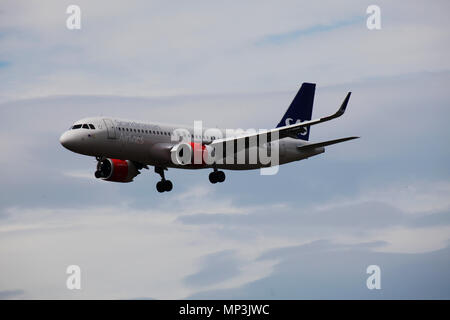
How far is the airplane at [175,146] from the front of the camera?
83750 millimetres

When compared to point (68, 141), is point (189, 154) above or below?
below

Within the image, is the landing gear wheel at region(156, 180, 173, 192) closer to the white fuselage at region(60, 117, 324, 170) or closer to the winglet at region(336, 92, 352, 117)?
the white fuselage at region(60, 117, 324, 170)

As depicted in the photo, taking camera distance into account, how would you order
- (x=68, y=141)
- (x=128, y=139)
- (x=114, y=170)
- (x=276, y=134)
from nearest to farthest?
1. (x=68, y=141)
2. (x=128, y=139)
3. (x=276, y=134)
4. (x=114, y=170)

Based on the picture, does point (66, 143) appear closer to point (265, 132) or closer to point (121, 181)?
point (121, 181)

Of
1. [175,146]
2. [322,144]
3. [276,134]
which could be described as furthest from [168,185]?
[322,144]

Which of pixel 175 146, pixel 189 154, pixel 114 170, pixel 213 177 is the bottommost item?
pixel 213 177

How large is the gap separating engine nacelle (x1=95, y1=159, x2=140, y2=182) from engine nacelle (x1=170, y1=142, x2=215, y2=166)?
6687mm

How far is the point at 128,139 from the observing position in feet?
278

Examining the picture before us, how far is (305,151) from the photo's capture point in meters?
95.8

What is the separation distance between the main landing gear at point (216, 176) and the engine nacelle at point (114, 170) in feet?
24.4

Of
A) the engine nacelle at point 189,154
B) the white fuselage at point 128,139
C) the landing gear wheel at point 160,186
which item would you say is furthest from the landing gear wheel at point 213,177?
the landing gear wheel at point 160,186

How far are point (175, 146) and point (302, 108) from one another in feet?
60.0

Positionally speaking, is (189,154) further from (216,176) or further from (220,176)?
(220,176)

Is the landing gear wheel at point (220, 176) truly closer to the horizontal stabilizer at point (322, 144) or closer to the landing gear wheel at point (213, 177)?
the landing gear wheel at point (213, 177)
